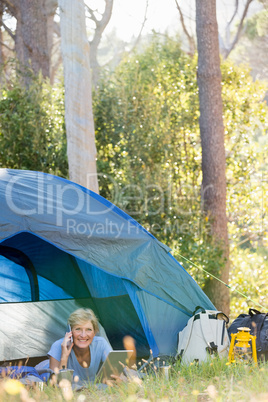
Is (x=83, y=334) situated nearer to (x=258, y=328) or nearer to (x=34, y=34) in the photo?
(x=258, y=328)

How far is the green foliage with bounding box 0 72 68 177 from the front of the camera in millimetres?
6457

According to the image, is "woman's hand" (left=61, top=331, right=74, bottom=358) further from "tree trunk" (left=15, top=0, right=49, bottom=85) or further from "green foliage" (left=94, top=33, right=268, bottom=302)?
"tree trunk" (left=15, top=0, right=49, bottom=85)

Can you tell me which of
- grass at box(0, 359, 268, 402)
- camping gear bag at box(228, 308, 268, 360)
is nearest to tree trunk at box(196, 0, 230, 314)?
camping gear bag at box(228, 308, 268, 360)

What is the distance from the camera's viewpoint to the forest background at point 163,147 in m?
6.29

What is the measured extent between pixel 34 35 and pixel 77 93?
3.62 meters

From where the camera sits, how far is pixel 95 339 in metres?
3.56

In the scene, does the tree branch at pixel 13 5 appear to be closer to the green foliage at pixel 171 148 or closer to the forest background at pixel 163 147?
the forest background at pixel 163 147

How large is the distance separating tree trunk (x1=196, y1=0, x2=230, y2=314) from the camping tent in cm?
257

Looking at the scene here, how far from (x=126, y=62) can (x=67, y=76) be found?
2130mm

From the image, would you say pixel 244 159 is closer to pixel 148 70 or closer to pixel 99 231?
pixel 148 70

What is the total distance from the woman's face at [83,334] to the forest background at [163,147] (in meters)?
2.49

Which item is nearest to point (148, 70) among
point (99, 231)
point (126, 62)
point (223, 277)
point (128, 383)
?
point (126, 62)

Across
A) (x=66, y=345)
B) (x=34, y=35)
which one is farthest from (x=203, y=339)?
(x=34, y=35)

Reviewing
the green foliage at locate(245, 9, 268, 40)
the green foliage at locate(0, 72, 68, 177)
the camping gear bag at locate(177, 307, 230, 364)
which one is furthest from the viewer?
the green foliage at locate(245, 9, 268, 40)
